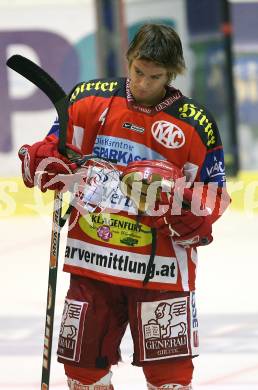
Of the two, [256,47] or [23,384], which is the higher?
[256,47]

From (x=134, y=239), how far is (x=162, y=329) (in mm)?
240

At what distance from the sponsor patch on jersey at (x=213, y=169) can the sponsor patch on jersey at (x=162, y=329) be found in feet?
1.04

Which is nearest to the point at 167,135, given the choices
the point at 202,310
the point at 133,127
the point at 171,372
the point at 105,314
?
the point at 133,127

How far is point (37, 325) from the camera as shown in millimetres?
5012

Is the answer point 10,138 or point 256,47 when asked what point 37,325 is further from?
point 256,47

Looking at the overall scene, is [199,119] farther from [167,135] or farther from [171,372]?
[171,372]

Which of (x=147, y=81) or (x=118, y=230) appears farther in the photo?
(x=118, y=230)

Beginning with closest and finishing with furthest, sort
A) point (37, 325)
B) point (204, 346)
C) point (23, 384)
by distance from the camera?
point (23, 384)
point (204, 346)
point (37, 325)

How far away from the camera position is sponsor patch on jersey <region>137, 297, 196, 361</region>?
9.60 feet

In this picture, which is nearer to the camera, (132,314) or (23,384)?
(132,314)

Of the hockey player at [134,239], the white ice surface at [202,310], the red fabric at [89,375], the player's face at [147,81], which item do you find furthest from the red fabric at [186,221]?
the white ice surface at [202,310]

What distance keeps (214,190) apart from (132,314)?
1.24 feet

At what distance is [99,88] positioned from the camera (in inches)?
117

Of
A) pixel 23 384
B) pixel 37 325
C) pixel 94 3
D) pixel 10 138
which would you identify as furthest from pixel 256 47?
pixel 23 384
